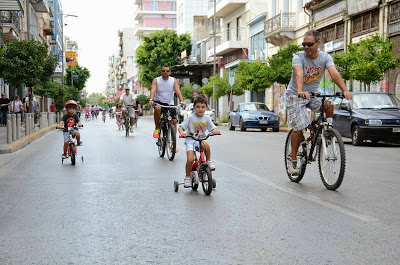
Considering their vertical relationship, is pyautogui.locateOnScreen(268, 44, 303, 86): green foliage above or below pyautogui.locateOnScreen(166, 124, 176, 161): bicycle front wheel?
above

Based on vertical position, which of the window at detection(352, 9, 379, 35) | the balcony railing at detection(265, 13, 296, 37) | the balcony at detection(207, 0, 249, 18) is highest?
the balcony at detection(207, 0, 249, 18)

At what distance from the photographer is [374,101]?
18453mm

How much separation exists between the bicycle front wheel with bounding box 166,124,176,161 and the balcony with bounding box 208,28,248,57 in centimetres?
3782

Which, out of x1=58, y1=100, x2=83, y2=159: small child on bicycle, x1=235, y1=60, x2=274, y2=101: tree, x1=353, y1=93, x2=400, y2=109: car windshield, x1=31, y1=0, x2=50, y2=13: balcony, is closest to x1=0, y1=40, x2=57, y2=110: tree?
x1=235, y1=60, x2=274, y2=101: tree

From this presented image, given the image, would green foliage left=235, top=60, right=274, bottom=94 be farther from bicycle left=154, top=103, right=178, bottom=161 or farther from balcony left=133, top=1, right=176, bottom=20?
balcony left=133, top=1, right=176, bottom=20

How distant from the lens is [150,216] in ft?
20.1

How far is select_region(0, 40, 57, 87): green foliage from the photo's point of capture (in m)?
25.4

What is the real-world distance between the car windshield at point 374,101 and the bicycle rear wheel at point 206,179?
11509 mm

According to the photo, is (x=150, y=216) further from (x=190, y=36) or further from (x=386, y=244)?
(x=190, y=36)

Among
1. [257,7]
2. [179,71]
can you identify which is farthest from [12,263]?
[179,71]

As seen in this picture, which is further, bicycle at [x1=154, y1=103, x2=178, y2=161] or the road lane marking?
bicycle at [x1=154, y1=103, x2=178, y2=161]

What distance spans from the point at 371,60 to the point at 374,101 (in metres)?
4.50

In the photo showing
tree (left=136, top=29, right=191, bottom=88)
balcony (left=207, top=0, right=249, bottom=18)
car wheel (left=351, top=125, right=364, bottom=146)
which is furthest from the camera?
tree (left=136, top=29, right=191, bottom=88)

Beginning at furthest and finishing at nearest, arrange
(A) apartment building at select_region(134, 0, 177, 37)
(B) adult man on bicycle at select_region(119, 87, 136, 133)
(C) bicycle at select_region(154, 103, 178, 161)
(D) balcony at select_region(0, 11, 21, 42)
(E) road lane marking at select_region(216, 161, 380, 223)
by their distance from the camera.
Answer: (A) apartment building at select_region(134, 0, 177, 37), (D) balcony at select_region(0, 11, 21, 42), (B) adult man on bicycle at select_region(119, 87, 136, 133), (C) bicycle at select_region(154, 103, 178, 161), (E) road lane marking at select_region(216, 161, 380, 223)
